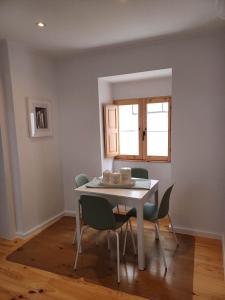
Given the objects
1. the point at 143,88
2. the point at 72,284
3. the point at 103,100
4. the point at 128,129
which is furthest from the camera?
the point at 128,129

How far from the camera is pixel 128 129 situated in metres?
3.90

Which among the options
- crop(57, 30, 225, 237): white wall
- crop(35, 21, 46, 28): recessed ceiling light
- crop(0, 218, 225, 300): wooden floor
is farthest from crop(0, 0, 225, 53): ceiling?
crop(0, 218, 225, 300): wooden floor

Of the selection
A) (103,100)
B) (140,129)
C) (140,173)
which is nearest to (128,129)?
(140,129)

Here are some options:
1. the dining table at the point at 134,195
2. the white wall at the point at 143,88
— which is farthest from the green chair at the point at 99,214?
the white wall at the point at 143,88

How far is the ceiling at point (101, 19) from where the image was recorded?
75.5 inches

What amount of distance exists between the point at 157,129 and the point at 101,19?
196 centimetres

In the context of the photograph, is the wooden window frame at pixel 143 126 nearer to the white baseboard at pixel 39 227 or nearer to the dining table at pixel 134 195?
the dining table at pixel 134 195

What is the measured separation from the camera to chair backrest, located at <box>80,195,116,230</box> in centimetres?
211

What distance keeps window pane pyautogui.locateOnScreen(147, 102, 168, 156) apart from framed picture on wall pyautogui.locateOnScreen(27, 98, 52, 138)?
161 cm

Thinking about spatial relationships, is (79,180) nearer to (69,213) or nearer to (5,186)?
(5,186)

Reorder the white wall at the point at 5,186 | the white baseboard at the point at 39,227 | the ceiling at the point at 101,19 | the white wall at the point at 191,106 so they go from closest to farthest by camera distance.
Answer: the ceiling at the point at 101,19 < the white wall at the point at 191,106 < the white wall at the point at 5,186 < the white baseboard at the point at 39,227

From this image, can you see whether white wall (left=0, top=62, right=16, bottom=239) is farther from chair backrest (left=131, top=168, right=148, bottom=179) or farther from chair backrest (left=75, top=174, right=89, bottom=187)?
chair backrest (left=131, top=168, right=148, bottom=179)

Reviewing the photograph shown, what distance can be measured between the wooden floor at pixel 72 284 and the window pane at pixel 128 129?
1.91m

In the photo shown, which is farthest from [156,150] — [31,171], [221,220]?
[31,171]
